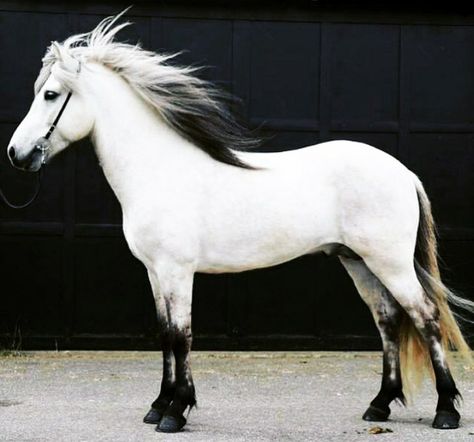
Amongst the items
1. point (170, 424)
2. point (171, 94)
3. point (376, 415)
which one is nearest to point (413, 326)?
point (376, 415)

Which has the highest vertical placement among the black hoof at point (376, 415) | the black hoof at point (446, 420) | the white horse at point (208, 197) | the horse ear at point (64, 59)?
the horse ear at point (64, 59)

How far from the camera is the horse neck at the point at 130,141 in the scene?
5.41 metres

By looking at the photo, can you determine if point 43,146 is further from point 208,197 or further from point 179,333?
point 179,333

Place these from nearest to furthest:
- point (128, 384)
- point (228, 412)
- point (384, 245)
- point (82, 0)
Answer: point (384, 245) < point (228, 412) < point (128, 384) < point (82, 0)

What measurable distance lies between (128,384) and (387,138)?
2753mm

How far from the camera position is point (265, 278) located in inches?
307

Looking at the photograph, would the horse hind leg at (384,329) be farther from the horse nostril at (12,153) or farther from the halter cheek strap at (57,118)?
the horse nostril at (12,153)

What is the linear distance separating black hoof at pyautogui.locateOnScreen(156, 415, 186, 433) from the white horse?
0.04ft

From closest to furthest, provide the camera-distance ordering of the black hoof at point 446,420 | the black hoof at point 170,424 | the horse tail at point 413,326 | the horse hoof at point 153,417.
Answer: the black hoof at point 170,424
the black hoof at point 446,420
the horse hoof at point 153,417
the horse tail at point 413,326

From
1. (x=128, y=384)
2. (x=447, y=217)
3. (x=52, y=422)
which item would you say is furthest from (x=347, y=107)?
(x=52, y=422)

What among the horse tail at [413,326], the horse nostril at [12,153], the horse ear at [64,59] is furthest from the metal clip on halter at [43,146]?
the horse tail at [413,326]

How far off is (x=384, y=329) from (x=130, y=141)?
1.67 m

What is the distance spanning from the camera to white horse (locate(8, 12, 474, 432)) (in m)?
5.28

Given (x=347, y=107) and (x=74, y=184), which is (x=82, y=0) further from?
(x=347, y=107)
